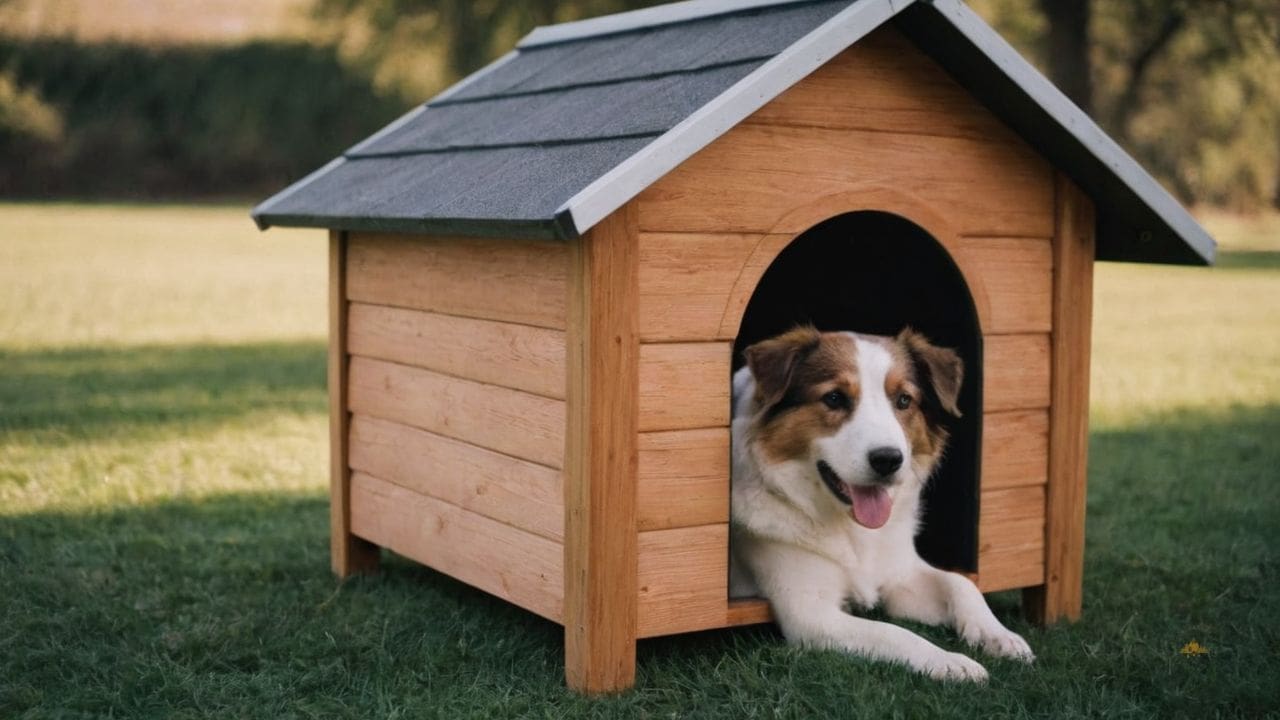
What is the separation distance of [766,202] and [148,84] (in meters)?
29.8

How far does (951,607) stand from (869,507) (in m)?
0.50

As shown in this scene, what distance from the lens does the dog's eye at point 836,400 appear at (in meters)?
4.13

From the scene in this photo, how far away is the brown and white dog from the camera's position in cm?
405

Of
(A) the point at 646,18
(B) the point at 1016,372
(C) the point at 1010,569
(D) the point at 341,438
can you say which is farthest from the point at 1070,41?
(D) the point at 341,438

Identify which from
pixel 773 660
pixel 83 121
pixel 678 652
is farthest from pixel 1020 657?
pixel 83 121

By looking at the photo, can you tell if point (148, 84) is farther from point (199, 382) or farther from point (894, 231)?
point (894, 231)

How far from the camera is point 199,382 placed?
9.68 m

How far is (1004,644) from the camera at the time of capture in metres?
4.17

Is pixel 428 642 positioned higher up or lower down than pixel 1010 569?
lower down

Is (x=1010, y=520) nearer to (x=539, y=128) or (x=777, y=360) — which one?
(x=777, y=360)

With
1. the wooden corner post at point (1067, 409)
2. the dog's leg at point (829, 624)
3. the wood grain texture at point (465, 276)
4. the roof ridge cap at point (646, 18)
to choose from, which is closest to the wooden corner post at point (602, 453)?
the wood grain texture at point (465, 276)

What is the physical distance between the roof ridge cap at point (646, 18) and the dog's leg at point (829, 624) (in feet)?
5.51

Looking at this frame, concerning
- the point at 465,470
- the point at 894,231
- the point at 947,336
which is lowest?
the point at 465,470

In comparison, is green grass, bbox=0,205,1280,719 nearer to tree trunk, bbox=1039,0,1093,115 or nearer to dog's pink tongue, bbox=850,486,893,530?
dog's pink tongue, bbox=850,486,893,530
